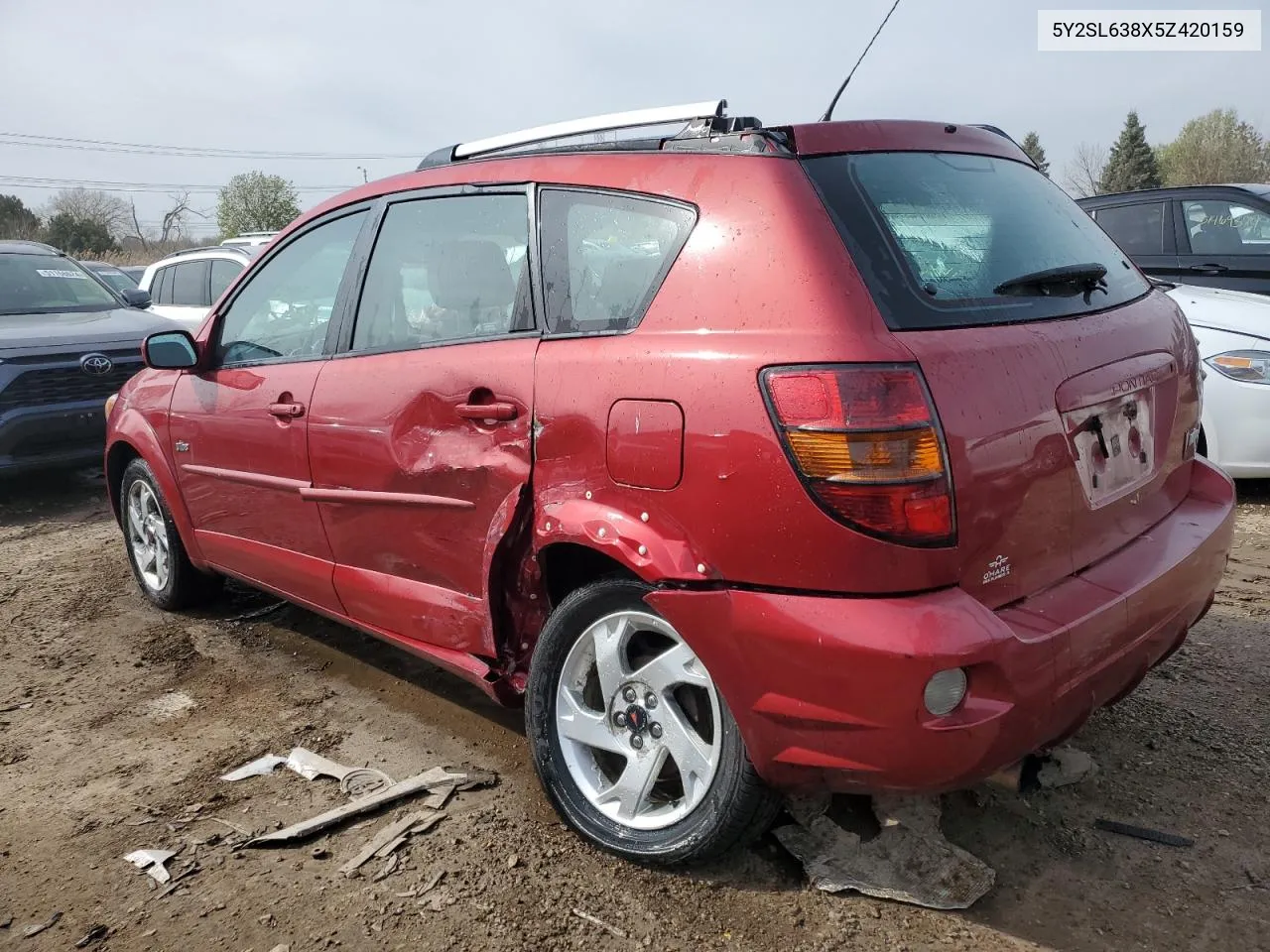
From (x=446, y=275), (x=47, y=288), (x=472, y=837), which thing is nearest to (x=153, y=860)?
(x=472, y=837)

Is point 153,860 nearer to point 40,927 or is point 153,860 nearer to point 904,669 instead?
point 40,927

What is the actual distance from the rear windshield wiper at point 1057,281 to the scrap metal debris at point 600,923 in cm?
167

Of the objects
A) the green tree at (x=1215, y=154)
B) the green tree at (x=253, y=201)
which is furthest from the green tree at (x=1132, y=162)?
the green tree at (x=253, y=201)

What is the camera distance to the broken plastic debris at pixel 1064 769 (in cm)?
270

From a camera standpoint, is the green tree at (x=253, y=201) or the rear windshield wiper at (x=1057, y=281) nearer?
the rear windshield wiper at (x=1057, y=281)

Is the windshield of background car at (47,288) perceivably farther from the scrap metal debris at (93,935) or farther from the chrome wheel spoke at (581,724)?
the chrome wheel spoke at (581,724)

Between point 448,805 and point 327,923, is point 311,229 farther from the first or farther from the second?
point 327,923

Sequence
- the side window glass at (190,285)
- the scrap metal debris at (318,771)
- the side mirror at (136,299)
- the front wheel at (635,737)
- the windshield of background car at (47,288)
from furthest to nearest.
→ the side window glass at (190,285) < the side mirror at (136,299) < the windshield of background car at (47,288) < the scrap metal debris at (318,771) < the front wheel at (635,737)

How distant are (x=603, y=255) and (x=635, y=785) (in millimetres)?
1320

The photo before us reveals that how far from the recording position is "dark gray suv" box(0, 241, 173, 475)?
6645mm

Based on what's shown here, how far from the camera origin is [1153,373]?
2.47 metres

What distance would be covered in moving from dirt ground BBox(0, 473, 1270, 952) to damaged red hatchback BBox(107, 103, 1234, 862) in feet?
0.68

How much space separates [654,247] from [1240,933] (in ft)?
6.48

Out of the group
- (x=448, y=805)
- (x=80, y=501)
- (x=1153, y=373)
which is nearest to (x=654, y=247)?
(x=1153, y=373)
